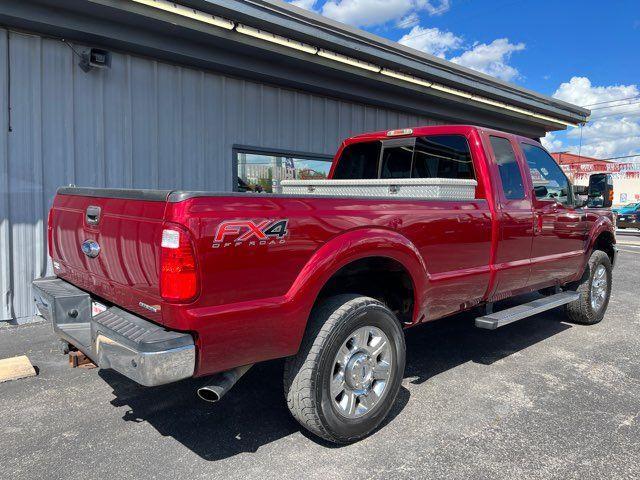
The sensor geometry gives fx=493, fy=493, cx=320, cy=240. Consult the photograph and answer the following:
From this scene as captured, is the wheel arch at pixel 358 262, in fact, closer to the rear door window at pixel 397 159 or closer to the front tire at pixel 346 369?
the front tire at pixel 346 369

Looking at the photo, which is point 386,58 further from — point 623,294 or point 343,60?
point 623,294

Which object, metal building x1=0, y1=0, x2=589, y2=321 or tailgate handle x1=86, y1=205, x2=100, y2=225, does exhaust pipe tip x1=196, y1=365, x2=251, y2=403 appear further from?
metal building x1=0, y1=0, x2=589, y2=321

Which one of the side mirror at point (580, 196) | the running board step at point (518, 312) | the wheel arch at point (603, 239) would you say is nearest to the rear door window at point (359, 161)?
the running board step at point (518, 312)

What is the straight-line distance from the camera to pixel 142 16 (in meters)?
5.53

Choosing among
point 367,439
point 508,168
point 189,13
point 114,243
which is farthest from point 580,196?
point 114,243

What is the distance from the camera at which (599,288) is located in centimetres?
610

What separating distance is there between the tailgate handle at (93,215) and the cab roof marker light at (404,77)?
6.14 metres

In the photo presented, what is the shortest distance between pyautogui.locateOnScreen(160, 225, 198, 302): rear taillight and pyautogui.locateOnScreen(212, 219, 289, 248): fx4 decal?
5.3 inches

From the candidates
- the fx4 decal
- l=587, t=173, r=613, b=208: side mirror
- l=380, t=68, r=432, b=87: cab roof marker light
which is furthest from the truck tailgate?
l=380, t=68, r=432, b=87: cab roof marker light

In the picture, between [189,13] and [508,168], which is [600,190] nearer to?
[508,168]

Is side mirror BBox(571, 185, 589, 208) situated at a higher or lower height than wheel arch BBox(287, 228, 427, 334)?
higher

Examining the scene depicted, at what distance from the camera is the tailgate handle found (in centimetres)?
295

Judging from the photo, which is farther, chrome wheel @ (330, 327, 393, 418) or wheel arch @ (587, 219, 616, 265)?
wheel arch @ (587, 219, 616, 265)

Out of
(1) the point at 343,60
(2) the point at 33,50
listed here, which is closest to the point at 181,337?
(2) the point at 33,50
